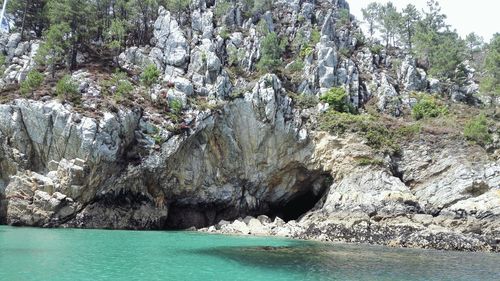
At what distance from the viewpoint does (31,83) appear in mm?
46719

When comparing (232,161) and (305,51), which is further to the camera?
(305,51)

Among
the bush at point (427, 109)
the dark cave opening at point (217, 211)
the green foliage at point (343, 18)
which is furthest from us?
the green foliage at point (343, 18)

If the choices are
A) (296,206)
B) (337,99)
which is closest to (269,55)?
(337,99)

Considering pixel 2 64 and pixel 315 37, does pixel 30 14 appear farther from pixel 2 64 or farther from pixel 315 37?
pixel 315 37

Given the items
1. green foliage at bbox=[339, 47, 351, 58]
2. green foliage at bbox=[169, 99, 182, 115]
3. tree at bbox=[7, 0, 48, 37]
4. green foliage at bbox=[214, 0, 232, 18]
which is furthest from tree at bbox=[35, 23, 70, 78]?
green foliage at bbox=[339, 47, 351, 58]

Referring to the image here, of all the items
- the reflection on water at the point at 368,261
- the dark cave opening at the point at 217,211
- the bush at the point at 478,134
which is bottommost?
the reflection on water at the point at 368,261

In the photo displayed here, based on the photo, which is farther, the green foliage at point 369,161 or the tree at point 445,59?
the tree at point 445,59

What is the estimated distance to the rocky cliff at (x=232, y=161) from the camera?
43.0 metres

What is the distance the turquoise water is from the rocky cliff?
28.0 ft

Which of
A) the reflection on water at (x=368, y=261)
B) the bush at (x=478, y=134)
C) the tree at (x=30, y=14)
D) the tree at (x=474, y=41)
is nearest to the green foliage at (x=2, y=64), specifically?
the tree at (x=30, y=14)

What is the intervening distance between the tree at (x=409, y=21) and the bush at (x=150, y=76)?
174 ft

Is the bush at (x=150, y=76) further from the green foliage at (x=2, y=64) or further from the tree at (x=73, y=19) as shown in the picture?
the green foliage at (x=2, y=64)

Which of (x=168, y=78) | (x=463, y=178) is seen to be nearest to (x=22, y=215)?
(x=168, y=78)

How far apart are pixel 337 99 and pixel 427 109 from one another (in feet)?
42.6
